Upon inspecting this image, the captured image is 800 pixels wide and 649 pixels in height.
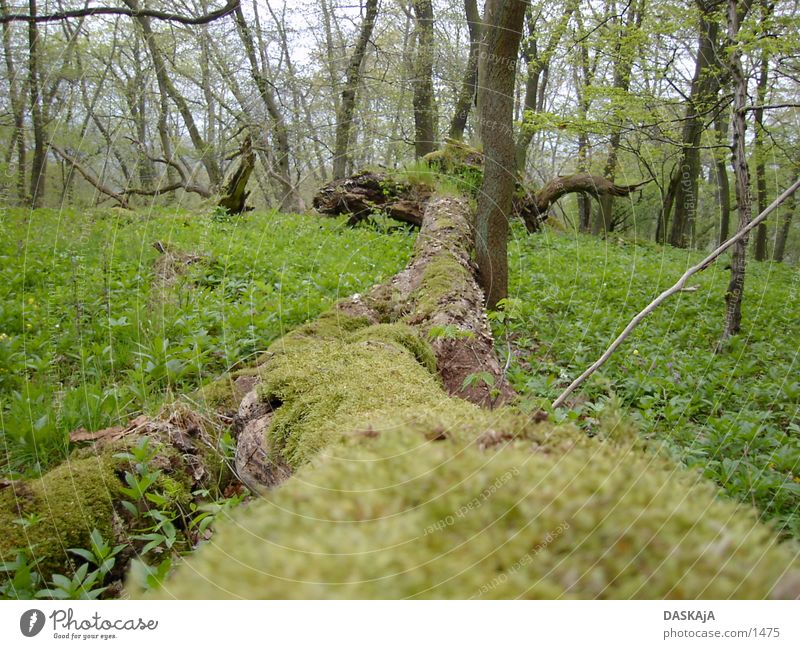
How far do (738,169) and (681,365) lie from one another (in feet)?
8.06

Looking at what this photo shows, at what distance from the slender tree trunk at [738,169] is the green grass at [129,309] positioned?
441cm

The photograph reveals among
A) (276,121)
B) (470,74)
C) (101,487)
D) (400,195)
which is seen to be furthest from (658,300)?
(470,74)

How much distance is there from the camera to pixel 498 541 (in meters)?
0.91

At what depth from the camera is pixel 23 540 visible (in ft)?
6.57

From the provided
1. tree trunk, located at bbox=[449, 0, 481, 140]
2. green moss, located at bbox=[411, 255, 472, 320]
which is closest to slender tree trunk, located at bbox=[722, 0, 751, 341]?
green moss, located at bbox=[411, 255, 472, 320]

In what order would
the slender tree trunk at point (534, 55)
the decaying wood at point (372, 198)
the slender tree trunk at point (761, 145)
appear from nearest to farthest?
the slender tree trunk at point (761, 145)
the slender tree trunk at point (534, 55)
the decaying wood at point (372, 198)

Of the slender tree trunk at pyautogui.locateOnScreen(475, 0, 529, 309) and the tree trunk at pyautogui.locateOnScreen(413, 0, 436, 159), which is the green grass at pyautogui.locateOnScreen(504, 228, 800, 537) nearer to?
the slender tree trunk at pyautogui.locateOnScreen(475, 0, 529, 309)

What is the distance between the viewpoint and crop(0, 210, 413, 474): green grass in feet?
10.0

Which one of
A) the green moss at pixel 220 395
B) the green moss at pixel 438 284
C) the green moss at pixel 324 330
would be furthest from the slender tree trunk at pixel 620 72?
the green moss at pixel 220 395

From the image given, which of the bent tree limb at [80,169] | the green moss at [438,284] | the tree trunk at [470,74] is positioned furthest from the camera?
the tree trunk at [470,74]

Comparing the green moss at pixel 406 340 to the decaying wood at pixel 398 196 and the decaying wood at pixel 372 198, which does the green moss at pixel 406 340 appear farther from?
the decaying wood at pixel 372 198

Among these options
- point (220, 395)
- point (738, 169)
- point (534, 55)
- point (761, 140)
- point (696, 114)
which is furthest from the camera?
point (534, 55)

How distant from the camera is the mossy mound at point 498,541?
2.88ft

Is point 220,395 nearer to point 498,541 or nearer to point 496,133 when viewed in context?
point 498,541
